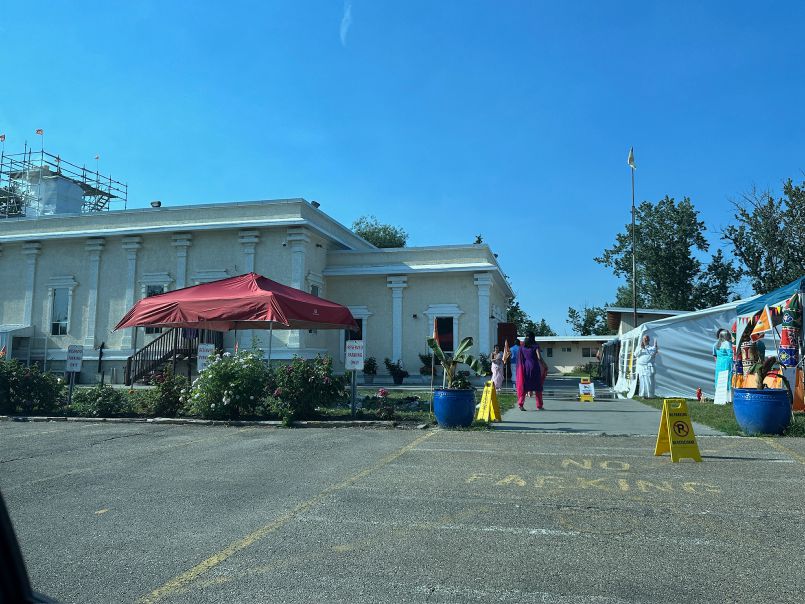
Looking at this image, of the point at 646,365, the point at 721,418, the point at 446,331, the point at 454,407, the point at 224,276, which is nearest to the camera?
the point at 454,407

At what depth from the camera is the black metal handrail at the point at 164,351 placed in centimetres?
2484

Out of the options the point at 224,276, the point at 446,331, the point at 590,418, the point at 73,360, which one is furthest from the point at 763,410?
the point at 224,276

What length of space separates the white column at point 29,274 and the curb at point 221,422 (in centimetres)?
1722

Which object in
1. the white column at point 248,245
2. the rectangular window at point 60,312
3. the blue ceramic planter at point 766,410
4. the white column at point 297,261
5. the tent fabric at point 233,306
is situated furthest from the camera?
the rectangular window at point 60,312

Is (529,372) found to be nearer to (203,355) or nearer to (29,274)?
(203,355)

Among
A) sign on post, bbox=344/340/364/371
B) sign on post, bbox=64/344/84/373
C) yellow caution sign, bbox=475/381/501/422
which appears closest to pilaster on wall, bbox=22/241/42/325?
sign on post, bbox=64/344/84/373

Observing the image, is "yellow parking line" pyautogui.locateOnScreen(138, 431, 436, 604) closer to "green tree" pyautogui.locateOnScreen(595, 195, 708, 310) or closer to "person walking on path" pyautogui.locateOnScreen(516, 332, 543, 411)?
"person walking on path" pyautogui.locateOnScreen(516, 332, 543, 411)

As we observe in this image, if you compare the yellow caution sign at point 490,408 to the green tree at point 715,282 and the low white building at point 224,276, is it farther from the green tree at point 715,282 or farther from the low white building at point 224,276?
the green tree at point 715,282

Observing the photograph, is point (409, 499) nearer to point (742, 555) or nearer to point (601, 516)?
point (601, 516)

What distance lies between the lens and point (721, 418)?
13328 millimetres

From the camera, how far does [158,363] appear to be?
81.9 feet

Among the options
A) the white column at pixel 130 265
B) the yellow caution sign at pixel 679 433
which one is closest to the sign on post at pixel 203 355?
the yellow caution sign at pixel 679 433

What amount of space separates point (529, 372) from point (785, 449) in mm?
6816

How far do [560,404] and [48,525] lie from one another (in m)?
14.7
